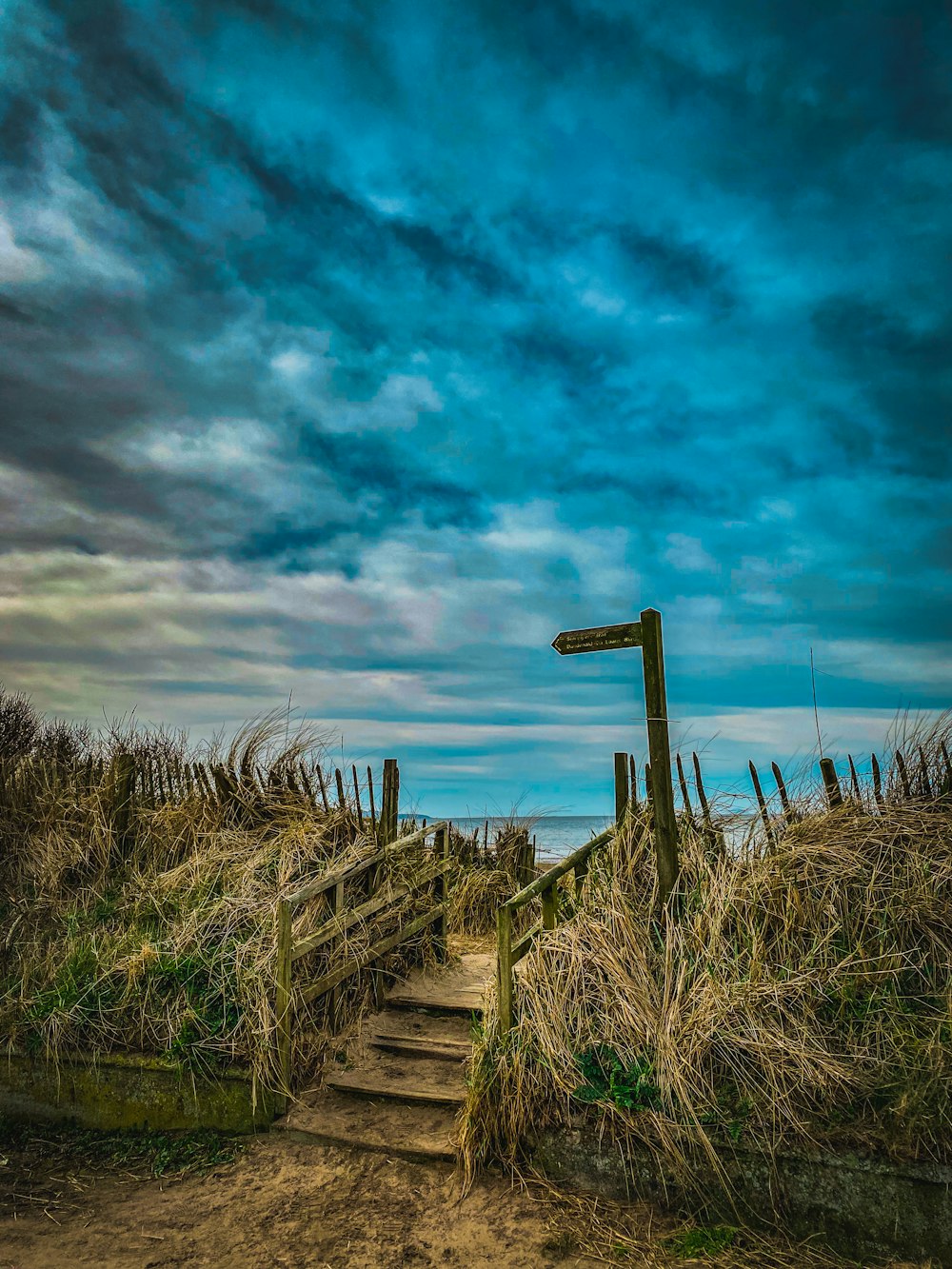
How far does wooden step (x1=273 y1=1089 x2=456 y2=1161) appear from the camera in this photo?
596cm

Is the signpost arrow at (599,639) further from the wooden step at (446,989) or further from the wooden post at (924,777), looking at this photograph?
the wooden step at (446,989)

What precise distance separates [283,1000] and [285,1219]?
1.69 m

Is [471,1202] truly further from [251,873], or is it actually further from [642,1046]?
[251,873]

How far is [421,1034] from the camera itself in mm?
7750

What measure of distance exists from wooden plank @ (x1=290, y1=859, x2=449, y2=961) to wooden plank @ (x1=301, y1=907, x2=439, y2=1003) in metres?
0.30

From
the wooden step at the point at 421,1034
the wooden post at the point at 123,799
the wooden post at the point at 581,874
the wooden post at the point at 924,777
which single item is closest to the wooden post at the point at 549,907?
the wooden post at the point at 581,874

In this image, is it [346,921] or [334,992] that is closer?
[334,992]

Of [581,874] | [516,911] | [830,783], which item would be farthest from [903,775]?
[516,911]

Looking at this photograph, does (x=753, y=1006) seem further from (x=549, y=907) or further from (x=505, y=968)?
(x=549, y=907)

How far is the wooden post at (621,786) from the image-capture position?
6.90m

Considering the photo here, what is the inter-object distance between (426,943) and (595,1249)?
4.92 m

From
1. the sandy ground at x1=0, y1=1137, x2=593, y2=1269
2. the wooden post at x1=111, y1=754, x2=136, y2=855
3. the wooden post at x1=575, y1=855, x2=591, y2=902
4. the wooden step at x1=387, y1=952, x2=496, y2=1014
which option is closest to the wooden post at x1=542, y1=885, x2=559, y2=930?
the wooden post at x1=575, y1=855, x2=591, y2=902

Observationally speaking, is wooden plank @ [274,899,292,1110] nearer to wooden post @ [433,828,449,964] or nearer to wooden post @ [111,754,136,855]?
wooden post @ [433,828,449,964]

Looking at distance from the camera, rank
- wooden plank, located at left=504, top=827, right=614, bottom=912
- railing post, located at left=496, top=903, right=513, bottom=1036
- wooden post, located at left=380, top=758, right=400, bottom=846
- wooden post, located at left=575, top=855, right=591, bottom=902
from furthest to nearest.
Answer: wooden post, located at left=380, top=758, right=400, bottom=846 < wooden post, located at left=575, top=855, right=591, bottom=902 < wooden plank, located at left=504, top=827, right=614, bottom=912 < railing post, located at left=496, top=903, right=513, bottom=1036
